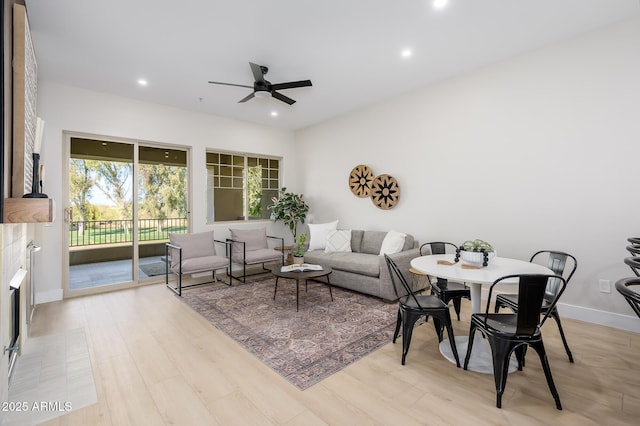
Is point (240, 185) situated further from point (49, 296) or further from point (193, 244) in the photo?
point (49, 296)

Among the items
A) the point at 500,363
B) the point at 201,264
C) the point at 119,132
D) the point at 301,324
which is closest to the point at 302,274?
the point at 301,324

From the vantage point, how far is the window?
5.61 metres

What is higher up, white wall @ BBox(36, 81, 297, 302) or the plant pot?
white wall @ BBox(36, 81, 297, 302)

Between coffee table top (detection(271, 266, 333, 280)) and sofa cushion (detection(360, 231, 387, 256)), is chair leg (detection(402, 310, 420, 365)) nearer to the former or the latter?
coffee table top (detection(271, 266, 333, 280))

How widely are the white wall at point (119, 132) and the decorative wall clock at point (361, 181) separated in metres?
1.99

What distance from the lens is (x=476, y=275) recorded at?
221cm

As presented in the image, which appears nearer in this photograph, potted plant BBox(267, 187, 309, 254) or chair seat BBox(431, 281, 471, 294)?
chair seat BBox(431, 281, 471, 294)

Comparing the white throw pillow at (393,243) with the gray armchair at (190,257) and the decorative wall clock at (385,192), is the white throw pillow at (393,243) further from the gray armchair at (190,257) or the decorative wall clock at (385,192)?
the gray armchair at (190,257)

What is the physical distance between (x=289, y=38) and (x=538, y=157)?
3057mm

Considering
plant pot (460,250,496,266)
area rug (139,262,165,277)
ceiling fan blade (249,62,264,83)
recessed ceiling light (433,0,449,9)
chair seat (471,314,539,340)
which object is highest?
recessed ceiling light (433,0,449,9)

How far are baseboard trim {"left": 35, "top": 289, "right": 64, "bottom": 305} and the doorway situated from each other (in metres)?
0.11

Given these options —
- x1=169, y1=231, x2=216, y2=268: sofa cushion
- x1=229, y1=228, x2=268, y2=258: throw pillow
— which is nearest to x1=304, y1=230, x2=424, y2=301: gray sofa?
x1=229, y1=228, x2=268, y2=258: throw pillow

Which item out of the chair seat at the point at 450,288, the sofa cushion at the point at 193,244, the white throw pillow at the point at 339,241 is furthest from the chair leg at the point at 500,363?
the sofa cushion at the point at 193,244

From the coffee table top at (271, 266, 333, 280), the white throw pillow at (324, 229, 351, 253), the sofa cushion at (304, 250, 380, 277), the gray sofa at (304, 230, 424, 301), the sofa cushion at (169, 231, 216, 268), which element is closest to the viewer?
the coffee table top at (271, 266, 333, 280)
